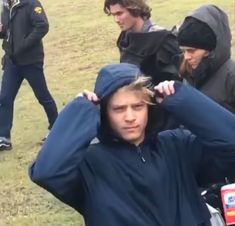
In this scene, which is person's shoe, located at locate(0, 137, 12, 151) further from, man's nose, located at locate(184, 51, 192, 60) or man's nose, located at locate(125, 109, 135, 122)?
man's nose, located at locate(125, 109, 135, 122)

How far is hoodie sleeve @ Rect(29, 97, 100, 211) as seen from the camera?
2.91m

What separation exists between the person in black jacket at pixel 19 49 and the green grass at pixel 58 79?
46 centimetres

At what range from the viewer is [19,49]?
7.68 meters

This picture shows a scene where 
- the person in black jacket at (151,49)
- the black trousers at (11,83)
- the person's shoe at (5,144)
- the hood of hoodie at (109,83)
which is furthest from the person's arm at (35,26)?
the hood of hoodie at (109,83)

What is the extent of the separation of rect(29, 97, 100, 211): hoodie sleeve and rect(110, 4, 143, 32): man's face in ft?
6.08

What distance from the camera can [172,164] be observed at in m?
3.06

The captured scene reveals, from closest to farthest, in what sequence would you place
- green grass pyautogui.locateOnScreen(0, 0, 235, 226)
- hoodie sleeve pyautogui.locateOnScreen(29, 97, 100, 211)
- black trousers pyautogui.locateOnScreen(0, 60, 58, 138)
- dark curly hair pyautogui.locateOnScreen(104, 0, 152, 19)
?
hoodie sleeve pyautogui.locateOnScreen(29, 97, 100, 211), dark curly hair pyautogui.locateOnScreen(104, 0, 152, 19), green grass pyautogui.locateOnScreen(0, 0, 235, 226), black trousers pyautogui.locateOnScreen(0, 60, 58, 138)

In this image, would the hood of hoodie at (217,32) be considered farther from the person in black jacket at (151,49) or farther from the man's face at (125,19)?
the man's face at (125,19)

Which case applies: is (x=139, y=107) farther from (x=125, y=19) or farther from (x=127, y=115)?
(x=125, y=19)

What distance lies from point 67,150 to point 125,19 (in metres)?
2.05

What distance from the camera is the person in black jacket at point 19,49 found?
25.1 ft

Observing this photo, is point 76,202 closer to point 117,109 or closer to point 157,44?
point 117,109

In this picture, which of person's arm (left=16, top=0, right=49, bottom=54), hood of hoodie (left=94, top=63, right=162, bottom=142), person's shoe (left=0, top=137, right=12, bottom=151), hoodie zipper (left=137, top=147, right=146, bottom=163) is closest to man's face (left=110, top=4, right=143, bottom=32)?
hood of hoodie (left=94, top=63, right=162, bottom=142)

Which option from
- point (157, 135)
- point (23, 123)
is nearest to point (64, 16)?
point (23, 123)
